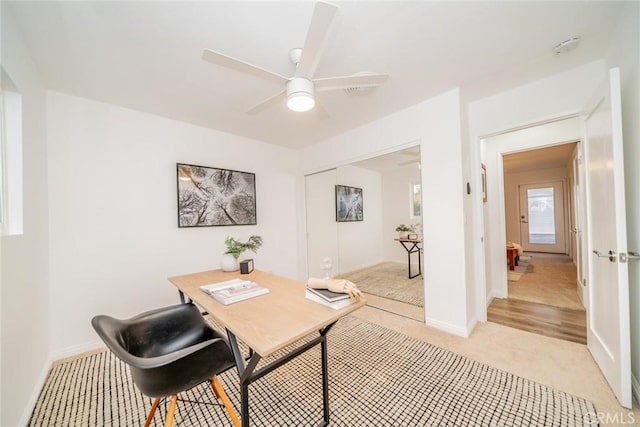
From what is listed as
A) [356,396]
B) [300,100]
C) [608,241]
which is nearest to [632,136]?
[608,241]

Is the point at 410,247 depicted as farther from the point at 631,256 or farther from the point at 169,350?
the point at 169,350

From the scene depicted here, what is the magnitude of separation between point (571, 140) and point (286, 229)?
3.92 metres

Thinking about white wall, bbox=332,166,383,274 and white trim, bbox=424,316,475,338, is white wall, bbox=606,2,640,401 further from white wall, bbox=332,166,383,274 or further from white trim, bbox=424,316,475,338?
white wall, bbox=332,166,383,274

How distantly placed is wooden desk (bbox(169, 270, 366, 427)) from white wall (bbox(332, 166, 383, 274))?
266 cm

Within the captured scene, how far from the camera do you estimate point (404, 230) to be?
361 centimetres

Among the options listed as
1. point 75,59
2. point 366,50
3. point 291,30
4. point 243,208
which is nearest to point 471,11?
point 366,50

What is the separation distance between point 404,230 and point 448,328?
1535 mm

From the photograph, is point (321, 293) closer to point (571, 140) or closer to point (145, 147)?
point (145, 147)

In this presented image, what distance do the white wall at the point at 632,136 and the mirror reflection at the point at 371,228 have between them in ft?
5.54

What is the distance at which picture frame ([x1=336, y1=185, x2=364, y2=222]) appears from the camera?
13.7ft

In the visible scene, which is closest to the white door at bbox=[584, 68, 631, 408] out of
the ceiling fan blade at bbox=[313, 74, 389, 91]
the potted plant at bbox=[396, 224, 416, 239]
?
the ceiling fan blade at bbox=[313, 74, 389, 91]

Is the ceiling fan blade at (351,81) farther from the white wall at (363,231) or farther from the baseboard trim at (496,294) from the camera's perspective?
the baseboard trim at (496,294)

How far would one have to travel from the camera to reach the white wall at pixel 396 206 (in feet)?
10.6

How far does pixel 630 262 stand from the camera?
154 centimetres
